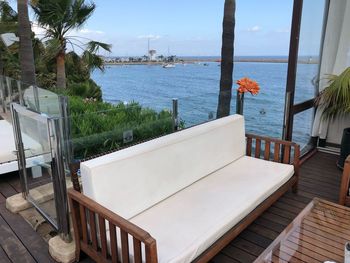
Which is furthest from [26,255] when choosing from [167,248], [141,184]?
[167,248]

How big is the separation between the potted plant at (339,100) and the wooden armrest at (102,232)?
297 centimetres

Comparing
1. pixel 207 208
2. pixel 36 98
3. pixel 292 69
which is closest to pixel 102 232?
pixel 207 208

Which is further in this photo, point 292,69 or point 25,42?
point 25,42

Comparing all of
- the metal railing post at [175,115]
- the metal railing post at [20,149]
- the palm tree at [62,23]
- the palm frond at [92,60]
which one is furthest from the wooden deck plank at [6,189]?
the palm frond at [92,60]

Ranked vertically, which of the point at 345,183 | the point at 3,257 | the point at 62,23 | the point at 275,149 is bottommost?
the point at 3,257

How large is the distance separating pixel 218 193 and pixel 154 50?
2218 centimetres

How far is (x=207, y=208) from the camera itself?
1.97 m

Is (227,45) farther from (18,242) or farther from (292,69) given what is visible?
(18,242)

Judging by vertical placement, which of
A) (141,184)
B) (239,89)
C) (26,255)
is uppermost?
(239,89)

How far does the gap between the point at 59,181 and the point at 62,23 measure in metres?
6.90

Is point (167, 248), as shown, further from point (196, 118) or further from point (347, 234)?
point (196, 118)

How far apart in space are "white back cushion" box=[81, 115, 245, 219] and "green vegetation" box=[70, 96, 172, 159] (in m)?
0.53

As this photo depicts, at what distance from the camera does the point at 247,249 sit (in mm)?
2080

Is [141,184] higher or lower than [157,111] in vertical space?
lower
